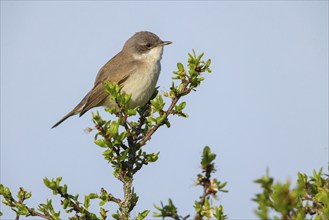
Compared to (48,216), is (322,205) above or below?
below

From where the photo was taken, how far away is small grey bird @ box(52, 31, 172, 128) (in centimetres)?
743

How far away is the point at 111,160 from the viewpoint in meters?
4.41

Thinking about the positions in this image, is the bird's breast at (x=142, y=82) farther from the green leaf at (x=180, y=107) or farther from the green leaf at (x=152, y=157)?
the green leaf at (x=152, y=157)

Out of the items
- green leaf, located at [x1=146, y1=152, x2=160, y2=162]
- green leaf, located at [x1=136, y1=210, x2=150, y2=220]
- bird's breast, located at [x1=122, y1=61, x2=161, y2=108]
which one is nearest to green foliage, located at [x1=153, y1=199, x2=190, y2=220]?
green leaf, located at [x1=136, y1=210, x2=150, y2=220]

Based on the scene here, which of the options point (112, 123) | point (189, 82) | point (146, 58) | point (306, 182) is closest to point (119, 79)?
point (146, 58)

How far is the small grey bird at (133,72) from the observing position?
24.4 ft

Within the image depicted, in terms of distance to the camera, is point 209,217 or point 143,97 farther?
point 143,97

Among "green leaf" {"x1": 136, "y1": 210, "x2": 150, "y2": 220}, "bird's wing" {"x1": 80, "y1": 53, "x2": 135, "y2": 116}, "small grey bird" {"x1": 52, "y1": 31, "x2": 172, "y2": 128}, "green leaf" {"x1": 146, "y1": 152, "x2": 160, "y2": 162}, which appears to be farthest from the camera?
"bird's wing" {"x1": 80, "y1": 53, "x2": 135, "y2": 116}

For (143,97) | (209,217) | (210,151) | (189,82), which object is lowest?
(209,217)

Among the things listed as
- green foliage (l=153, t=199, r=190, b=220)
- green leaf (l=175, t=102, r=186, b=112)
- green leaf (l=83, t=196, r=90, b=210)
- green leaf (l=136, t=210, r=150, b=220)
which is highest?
green leaf (l=175, t=102, r=186, b=112)

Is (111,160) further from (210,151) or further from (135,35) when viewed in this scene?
(135,35)

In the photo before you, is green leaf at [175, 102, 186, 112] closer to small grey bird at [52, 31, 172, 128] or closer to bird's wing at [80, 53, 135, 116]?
small grey bird at [52, 31, 172, 128]

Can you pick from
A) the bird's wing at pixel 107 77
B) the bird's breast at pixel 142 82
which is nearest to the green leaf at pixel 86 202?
the bird's breast at pixel 142 82

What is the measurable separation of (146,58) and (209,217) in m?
5.59
